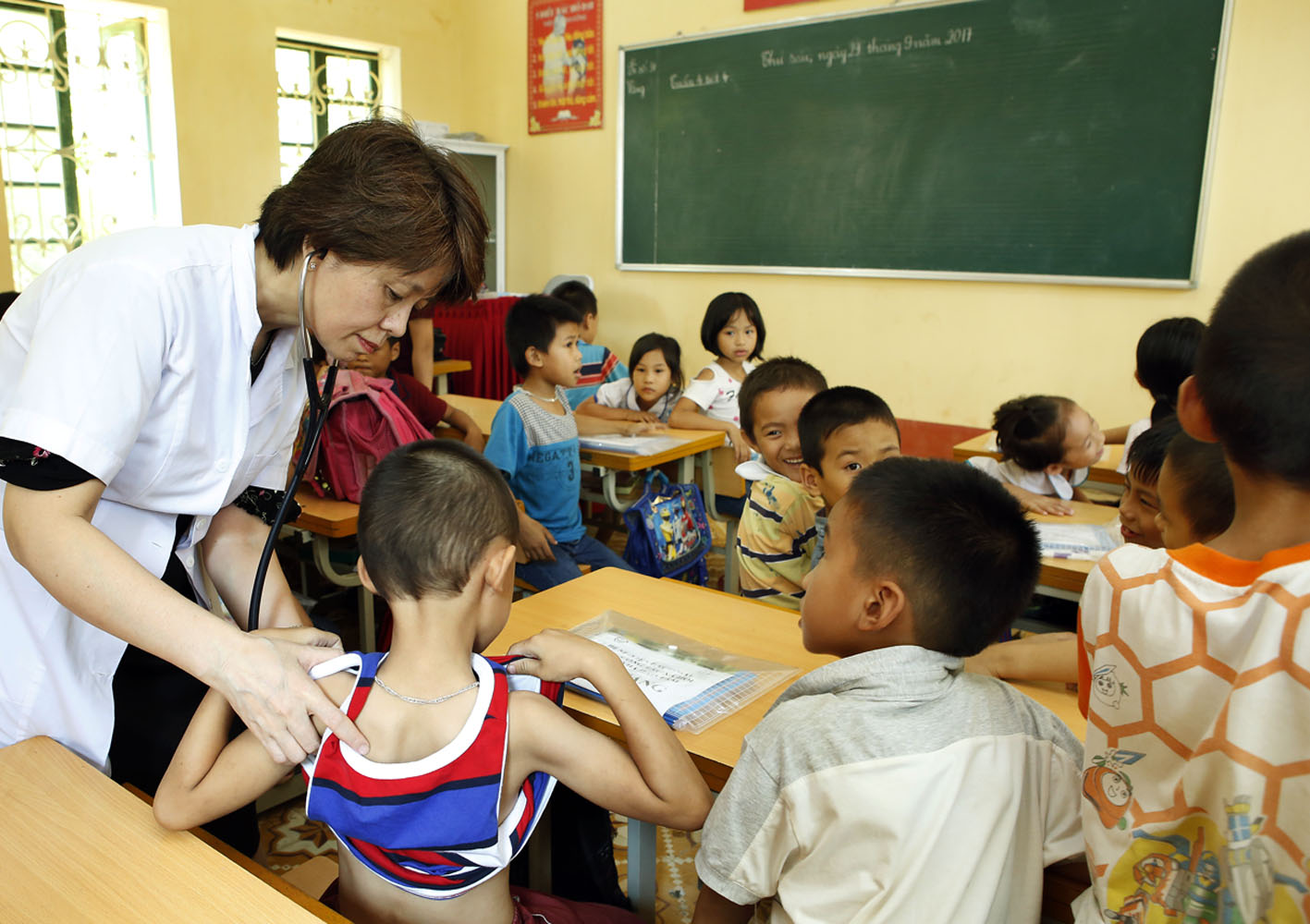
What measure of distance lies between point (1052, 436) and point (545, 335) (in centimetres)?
148

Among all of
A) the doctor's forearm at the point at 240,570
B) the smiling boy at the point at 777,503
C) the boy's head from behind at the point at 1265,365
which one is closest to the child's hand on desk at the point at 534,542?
the smiling boy at the point at 777,503

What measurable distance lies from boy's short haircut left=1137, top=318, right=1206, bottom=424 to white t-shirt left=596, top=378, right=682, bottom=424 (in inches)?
74.7

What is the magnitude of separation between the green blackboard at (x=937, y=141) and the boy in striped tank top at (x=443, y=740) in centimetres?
350

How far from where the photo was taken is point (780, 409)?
2.28 metres

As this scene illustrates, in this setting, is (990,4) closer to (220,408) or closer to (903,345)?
(903,345)

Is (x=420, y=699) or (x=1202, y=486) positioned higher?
(x=1202, y=486)

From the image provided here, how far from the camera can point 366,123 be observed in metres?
1.18

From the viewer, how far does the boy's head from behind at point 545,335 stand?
2.77m

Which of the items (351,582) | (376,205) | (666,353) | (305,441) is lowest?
(351,582)

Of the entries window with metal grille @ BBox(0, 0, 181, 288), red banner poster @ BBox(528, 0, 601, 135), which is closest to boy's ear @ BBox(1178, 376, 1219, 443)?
window with metal grille @ BBox(0, 0, 181, 288)

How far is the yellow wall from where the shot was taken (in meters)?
3.43

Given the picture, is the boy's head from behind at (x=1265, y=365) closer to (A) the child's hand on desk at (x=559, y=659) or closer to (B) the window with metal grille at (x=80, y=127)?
(A) the child's hand on desk at (x=559, y=659)

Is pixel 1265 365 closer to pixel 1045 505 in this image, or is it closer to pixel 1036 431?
pixel 1045 505

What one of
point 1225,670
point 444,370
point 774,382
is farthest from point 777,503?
point 444,370
